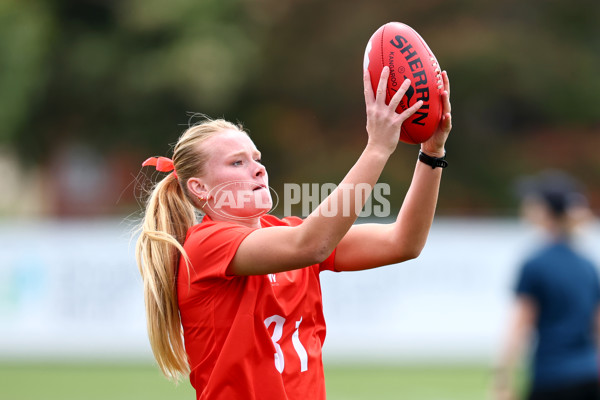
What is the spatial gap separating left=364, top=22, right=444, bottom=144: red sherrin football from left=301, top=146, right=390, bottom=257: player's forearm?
226 millimetres

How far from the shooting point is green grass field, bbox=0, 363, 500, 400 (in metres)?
8.43

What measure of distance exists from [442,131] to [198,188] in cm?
83

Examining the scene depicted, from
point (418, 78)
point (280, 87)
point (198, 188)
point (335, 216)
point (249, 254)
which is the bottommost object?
point (249, 254)

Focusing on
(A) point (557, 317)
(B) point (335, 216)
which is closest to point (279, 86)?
(A) point (557, 317)

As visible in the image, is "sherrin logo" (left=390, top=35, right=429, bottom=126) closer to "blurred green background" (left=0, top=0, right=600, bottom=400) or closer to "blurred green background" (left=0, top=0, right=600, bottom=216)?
"blurred green background" (left=0, top=0, right=600, bottom=400)

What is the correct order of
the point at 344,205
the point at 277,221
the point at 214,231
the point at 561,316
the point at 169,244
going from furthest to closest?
the point at 561,316
the point at 277,221
the point at 169,244
the point at 214,231
the point at 344,205

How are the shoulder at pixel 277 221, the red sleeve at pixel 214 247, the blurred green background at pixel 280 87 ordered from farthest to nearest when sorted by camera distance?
the blurred green background at pixel 280 87 → the shoulder at pixel 277 221 → the red sleeve at pixel 214 247

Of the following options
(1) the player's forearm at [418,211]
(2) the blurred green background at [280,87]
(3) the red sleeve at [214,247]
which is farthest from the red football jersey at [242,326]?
(2) the blurred green background at [280,87]

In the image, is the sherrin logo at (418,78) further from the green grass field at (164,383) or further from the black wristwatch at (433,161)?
the green grass field at (164,383)

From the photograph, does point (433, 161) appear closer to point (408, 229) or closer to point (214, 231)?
point (408, 229)

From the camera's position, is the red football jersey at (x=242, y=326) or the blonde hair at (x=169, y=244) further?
the blonde hair at (x=169, y=244)

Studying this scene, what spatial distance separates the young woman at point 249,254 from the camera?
8.70ft

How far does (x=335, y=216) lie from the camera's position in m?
2.60

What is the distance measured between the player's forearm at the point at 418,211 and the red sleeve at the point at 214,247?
0.52 meters
